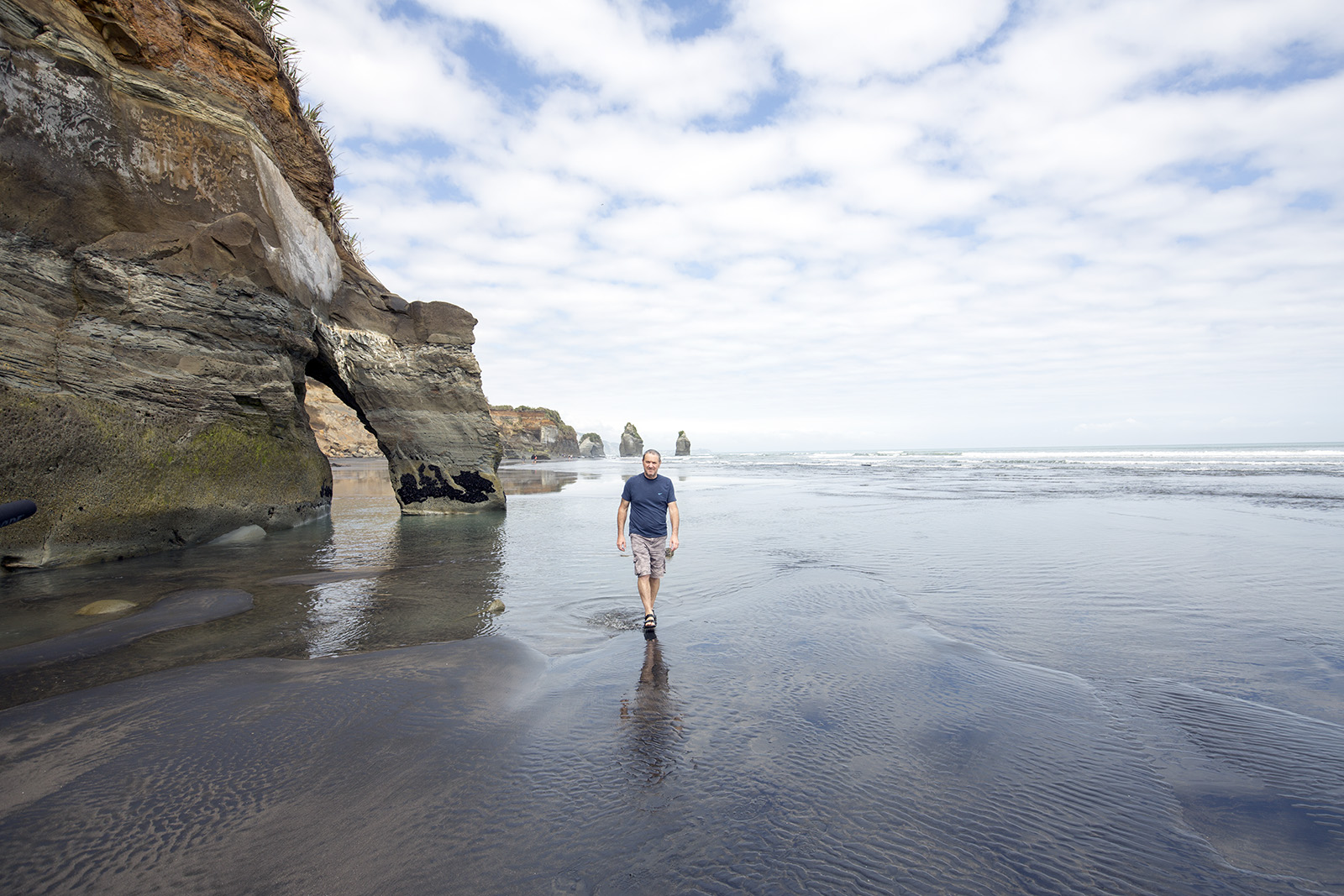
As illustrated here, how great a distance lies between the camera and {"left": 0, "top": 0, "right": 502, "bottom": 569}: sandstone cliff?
823 cm

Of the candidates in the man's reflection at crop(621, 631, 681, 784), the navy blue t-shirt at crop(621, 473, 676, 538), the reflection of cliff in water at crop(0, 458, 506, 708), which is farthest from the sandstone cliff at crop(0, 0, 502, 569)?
the man's reflection at crop(621, 631, 681, 784)

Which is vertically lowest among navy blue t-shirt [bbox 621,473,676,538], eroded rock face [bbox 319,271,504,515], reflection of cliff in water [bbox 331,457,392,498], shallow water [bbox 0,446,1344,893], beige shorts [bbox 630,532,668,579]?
shallow water [bbox 0,446,1344,893]

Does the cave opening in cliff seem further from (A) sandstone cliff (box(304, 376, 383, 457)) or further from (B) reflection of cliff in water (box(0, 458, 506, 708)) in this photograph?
(B) reflection of cliff in water (box(0, 458, 506, 708))

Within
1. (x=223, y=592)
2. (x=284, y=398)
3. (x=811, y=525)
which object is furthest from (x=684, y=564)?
(x=284, y=398)

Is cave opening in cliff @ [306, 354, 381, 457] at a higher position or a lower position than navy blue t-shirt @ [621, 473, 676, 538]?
higher

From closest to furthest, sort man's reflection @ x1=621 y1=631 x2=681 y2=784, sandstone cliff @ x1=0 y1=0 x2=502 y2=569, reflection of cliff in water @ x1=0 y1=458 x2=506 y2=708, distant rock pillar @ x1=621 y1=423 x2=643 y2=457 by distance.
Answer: man's reflection @ x1=621 y1=631 x2=681 y2=784
reflection of cliff in water @ x1=0 y1=458 x2=506 y2=708
sandstone cliff @ x1=0 y1=0 x2=502 y2=569
distant rock pillar @ x1=621 y1=423 x2=643 y2=457

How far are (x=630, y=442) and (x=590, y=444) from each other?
8.00 meters

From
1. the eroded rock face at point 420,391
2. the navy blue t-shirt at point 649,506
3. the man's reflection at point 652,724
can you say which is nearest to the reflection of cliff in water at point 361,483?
the eroded rock face at point 420,391

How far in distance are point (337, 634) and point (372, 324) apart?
40.8 ft

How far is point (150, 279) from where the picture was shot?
953 centimetres

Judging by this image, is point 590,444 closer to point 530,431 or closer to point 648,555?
point 530,431

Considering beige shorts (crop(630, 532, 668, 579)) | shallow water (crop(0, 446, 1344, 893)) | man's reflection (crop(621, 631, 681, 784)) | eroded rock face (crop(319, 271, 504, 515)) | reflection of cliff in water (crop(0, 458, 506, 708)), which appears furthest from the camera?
eroded rock face (crop(319, 271, 504, 515))

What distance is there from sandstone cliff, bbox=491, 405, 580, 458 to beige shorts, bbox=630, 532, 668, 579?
71.8 meters

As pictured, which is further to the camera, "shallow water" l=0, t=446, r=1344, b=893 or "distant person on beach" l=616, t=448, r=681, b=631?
"distant person on beach" l=616, t=448, r=681, b=631
